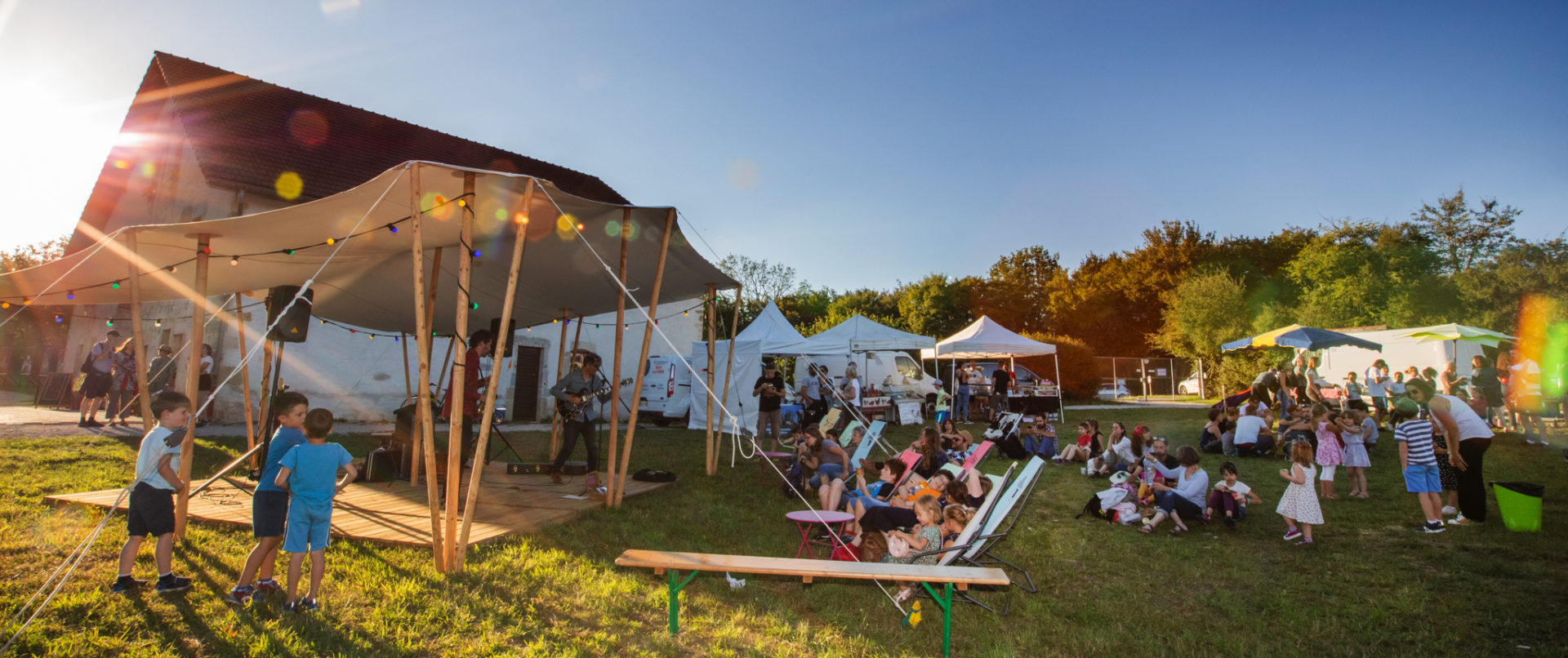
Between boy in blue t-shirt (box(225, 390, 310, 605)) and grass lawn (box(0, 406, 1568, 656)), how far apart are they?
0.20 meters

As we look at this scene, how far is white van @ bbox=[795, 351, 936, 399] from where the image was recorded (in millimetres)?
15812

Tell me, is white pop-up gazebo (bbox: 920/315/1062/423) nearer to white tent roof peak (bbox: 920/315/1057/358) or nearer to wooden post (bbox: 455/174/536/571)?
white tent roof peak (bbox: 920/315/1057/358)

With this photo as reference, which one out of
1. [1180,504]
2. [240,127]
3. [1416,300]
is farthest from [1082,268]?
[240,127]

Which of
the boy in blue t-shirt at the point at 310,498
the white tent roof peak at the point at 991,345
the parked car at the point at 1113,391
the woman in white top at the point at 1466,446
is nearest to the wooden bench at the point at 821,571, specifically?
the boy in blue t-shirt at the point at 310,498

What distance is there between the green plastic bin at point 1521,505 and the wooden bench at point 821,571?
505cm

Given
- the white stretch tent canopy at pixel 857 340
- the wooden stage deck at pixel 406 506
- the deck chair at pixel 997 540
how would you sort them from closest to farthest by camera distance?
the deck chair at pixel 997 540, the wooden stage deck at pixel 406 506, the white stretch tent canopy at pixel 857 340

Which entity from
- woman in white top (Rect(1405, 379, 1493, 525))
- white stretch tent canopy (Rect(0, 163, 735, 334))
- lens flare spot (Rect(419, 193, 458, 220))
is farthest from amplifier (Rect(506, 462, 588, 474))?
woman in white top (Rect(1405, 379, 1493, 525))

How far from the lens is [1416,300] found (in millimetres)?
23359

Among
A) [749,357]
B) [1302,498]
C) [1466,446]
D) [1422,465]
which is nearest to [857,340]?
[749,357]

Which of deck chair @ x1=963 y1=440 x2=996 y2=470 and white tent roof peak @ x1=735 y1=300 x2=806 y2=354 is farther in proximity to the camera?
white tent roof peak @ x1=735 y1=300 x2=806 y2=354

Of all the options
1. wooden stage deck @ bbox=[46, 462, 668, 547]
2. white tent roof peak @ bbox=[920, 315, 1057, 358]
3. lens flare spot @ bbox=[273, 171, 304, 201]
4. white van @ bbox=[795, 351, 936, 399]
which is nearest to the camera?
wooden stage deck @ bbox=[46, 462, 668, 547]

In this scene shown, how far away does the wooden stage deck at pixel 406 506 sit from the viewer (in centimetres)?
483

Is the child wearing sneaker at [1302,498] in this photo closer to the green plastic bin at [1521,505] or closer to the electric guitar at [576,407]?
the green plastic bin at [1521,505]

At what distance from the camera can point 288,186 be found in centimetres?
1255
